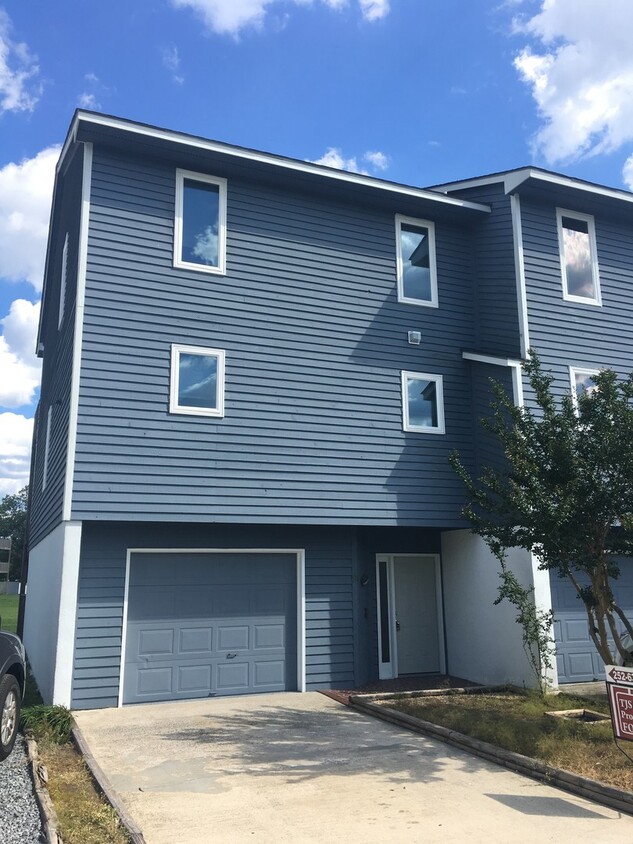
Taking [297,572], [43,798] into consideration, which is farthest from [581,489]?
[43,798]

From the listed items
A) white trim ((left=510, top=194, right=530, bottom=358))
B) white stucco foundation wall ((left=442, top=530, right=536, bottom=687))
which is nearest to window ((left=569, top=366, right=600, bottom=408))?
white trim ((left=510, top=194, right=530, bottom=358))

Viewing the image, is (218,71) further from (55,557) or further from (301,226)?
(55,557)

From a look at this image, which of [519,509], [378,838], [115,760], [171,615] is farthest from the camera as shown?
[171,615]

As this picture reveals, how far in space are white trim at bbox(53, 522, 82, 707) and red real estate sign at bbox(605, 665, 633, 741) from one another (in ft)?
22.3

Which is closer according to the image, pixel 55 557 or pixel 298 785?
pixel 298 785

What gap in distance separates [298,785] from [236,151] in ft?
29.6

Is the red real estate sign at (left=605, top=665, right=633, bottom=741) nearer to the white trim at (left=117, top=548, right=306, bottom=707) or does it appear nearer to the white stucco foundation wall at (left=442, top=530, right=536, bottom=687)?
the white stucco foundation wall at (left=442, top=530, right=536, bottom=687)

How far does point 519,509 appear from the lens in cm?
781

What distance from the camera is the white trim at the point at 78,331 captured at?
32.3 feet

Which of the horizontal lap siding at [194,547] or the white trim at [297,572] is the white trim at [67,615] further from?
the white trim at [297,572]

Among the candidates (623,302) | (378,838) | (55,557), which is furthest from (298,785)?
(623,302)

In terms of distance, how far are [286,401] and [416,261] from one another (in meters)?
3.88

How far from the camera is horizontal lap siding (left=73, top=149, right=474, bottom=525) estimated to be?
10.4 metres

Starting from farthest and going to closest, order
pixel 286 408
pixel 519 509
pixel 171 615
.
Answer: pixel 286 408 < pixel 171 615 < pixel 519 509
